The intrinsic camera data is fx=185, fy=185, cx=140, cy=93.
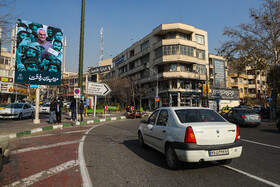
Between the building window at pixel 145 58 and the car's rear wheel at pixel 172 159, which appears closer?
the car's rear wheel at pixel 172 159

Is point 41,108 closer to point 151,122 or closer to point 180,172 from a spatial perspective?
point 151,122

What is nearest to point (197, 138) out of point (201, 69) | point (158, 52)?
point (158, 52)

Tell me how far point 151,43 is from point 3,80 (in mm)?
35338

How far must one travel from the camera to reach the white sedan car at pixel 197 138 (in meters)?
3.84

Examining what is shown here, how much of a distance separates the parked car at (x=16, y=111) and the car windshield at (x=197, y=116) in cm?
1675

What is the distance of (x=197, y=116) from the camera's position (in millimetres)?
4559

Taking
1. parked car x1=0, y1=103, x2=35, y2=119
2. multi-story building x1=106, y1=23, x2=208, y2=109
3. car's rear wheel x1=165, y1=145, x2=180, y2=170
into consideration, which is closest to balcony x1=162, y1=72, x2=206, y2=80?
multi-story building x1=106, y1=23, x2=208, y2=109

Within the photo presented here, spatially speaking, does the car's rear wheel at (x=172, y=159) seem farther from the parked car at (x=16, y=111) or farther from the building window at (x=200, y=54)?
the building window at (x=200, y=54)

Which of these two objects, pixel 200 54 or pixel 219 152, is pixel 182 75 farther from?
pixel 219 152

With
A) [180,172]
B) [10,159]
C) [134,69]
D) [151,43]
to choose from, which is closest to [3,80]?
[134,69]

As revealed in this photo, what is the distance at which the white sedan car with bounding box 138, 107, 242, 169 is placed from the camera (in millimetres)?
3842

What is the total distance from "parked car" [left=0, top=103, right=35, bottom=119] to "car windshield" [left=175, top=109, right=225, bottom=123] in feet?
54.9

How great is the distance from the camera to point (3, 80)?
4303 centimetres

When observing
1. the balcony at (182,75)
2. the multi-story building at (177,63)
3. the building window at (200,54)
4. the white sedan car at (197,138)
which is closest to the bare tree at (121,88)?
the multi-story building at (177,63)
